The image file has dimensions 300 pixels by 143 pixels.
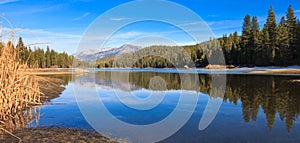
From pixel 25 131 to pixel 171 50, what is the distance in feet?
404

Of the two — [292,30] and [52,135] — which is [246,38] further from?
[52,135]

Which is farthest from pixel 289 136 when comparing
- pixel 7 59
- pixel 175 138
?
pixel 7 59

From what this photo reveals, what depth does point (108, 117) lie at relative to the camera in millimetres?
8586

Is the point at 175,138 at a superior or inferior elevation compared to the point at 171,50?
inferior

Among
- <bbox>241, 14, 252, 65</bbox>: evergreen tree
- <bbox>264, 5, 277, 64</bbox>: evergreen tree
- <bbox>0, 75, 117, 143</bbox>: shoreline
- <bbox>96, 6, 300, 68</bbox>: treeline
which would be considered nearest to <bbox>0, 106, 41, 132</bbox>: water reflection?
<bbox>0, 75, 117, 143</bbox>: shoreline

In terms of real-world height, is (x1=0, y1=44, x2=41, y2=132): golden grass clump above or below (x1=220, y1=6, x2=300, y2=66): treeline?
below

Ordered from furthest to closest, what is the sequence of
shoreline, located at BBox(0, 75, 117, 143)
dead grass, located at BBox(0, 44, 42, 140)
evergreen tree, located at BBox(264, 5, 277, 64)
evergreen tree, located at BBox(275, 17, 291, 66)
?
evergreen tree, located at BBox(264, 5, 277, 64), evergreen tree, located at BBox(275, 17, 291, 66), dead grass, located at BBox(0, 44, 42, 140), shoreline, located at BBox(0, 75, 117, 143)

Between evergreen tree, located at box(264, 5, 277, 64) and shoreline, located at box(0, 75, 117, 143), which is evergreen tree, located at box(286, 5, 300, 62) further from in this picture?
A: shoreline, located at box(0, 75, 117, 143)

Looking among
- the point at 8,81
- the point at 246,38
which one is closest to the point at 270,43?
the point at 246,38

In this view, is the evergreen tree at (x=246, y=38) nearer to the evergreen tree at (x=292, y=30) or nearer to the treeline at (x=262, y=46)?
the treeline at (x=262, y=46)

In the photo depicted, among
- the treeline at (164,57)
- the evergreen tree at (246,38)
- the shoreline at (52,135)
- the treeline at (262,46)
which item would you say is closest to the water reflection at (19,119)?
the shoreline at (52,135)

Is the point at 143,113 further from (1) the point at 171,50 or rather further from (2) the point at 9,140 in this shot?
(1) the point at 171,50

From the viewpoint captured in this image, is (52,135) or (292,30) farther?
(292,30)

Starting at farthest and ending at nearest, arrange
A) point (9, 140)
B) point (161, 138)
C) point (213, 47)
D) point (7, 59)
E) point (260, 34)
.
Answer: point (213, 47)
point (260, 34)
point (7, 59)
point (161, 138)
point (9, 140)
